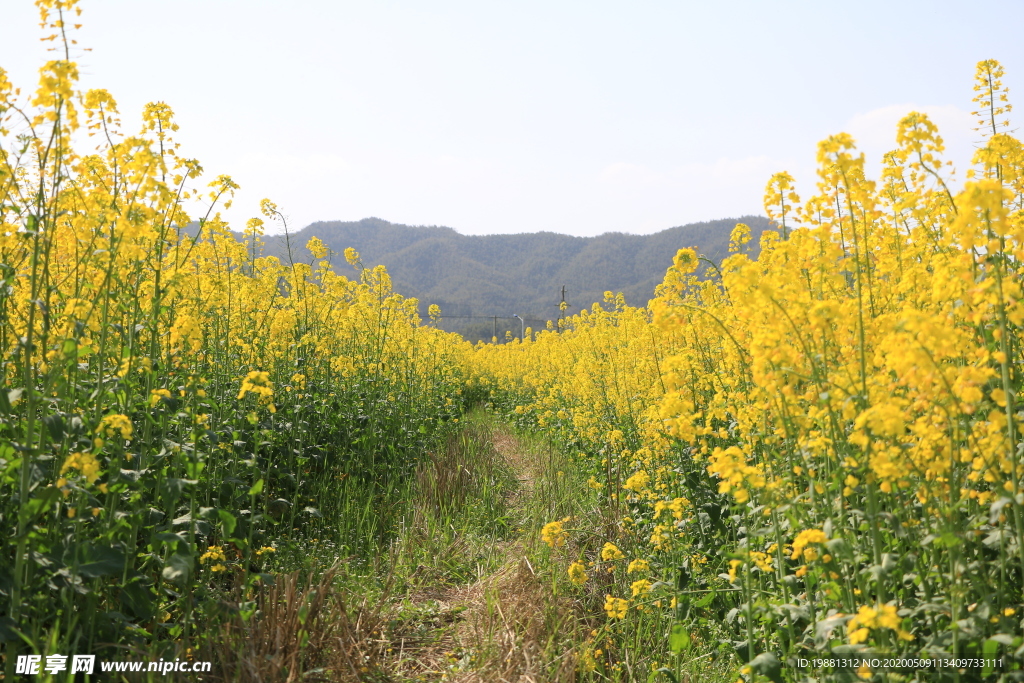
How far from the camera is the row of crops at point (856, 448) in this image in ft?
5.65

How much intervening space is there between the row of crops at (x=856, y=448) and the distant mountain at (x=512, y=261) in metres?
92.0

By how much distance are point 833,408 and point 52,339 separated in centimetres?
331

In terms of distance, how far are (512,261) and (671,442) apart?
136440mm

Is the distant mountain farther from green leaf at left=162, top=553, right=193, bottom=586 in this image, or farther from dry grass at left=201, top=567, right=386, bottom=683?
green leaf at left=162, top=553, right=193, bottom=586

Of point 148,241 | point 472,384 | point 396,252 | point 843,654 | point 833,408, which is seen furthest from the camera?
point 396,252

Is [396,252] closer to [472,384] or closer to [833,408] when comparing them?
[472,384]

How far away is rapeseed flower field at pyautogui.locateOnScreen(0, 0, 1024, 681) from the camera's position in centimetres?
183

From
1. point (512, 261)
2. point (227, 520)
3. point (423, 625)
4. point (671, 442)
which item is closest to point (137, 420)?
point (227, 520)

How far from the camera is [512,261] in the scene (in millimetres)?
139125

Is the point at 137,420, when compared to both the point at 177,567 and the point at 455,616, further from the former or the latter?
the point at 455,616

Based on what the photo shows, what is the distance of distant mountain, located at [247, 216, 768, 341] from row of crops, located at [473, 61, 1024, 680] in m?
92.0

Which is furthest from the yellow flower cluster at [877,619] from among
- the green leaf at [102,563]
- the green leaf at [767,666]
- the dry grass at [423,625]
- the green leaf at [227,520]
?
the green leaf at [102,563]

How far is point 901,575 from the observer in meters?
1.91

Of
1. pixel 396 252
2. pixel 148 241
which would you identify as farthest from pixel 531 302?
pixel 148 241
